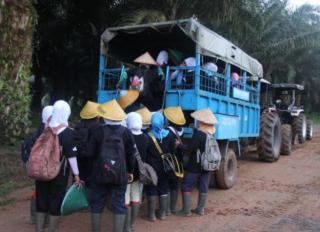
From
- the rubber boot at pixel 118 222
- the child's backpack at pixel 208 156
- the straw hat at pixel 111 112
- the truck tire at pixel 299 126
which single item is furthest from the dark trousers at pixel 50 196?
the truck tire at pixel 299 126

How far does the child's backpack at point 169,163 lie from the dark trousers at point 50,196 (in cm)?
166

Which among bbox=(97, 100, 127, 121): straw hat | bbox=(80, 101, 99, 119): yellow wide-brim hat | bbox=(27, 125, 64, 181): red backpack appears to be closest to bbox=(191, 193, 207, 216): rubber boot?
bbox=(80, 101, 99, 119): yellow wide-brim hat

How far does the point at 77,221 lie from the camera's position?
Result: 686 centimetres

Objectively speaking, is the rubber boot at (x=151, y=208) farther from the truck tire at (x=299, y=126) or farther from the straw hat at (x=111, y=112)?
the truck tire at (x=299, y=126)

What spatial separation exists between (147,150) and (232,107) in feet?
10.7

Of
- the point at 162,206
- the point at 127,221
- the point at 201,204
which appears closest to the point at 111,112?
the point at 127,221

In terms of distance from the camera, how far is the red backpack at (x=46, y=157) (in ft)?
17.5

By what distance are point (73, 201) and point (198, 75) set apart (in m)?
3.37

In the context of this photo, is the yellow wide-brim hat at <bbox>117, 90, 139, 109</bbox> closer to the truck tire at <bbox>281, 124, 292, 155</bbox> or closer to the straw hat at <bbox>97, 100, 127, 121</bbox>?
the straw hat at <bbox>97, 100, 127, 121</bbox>

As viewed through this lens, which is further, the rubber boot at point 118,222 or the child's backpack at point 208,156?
the child's backpack at point 208,156

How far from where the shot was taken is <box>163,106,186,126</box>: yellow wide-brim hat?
753cm

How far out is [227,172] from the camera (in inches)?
359

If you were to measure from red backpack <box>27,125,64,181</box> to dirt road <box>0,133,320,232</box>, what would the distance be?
1.39 metres

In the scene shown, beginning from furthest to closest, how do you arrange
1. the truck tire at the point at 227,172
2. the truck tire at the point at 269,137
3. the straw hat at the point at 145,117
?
1. the truck tire at the point at 269,137
2. the truck tire at the point at 227,172
3. the straw hat at the point at 145,117
